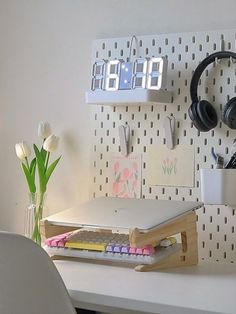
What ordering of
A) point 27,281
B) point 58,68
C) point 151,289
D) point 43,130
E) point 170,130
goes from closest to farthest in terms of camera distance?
point 27,281, point 151,289, point 170,130, point 43,130, point 58,68

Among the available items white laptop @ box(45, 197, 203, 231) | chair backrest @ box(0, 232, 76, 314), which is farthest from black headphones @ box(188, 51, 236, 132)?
chair backrest @ box(0, 232, 76, 314)

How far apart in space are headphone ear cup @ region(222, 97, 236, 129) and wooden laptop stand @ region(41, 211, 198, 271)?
0.87ft

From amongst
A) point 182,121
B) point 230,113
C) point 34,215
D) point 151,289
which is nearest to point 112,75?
point 182,121

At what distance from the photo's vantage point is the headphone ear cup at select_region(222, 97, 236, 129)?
159cm

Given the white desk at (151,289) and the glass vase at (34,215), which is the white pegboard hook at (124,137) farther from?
the white desk at (151,289)

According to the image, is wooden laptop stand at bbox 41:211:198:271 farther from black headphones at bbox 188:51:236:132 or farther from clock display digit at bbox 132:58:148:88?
clock display digit at bbox 132:58:148:88

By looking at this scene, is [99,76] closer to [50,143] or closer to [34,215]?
[50,143]

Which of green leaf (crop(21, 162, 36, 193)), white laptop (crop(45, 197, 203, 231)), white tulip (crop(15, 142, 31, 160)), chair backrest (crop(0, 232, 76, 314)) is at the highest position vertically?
white tulip (crop(15, 142, 31, 160))

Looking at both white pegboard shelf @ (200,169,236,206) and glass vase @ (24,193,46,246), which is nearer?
white pegboard shelf @ (200,169,236,206)

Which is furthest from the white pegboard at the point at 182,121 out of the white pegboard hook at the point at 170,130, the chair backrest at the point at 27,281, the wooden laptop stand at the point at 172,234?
the chair backrest at the point at 27,281

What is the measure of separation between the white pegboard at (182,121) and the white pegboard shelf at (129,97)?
68 millimetres

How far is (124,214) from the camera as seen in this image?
Answer: 154 centimetres

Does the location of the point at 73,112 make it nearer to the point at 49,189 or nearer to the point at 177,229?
the point at 49,189

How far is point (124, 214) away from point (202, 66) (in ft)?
1.58
